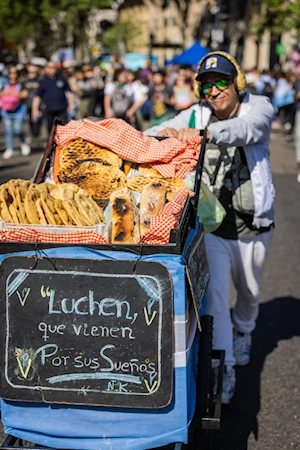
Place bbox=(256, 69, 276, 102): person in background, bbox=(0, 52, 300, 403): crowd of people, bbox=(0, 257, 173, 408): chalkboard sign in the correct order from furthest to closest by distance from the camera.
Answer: bbox=(256, 69, 276, 102): person in background
bbox=(0, 52, 300, 403): crowd of people
bbox=(0, 257, 173, 408): chalkboard sign

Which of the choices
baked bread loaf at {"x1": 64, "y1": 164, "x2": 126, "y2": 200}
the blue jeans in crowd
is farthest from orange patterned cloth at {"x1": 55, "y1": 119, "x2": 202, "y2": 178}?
the blue jeans in crowd

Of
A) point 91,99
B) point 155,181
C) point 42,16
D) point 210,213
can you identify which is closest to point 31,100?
point 91,99

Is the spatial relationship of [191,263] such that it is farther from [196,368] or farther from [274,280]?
[274,280]

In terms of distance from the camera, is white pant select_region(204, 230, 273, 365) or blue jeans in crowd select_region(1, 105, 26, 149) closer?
white pant select_region(204, 230, 273, 365)

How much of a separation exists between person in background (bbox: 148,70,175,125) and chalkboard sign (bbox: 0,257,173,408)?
12760mm

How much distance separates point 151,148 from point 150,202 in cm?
52

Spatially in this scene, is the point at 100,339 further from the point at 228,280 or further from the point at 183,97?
the point at 183,97

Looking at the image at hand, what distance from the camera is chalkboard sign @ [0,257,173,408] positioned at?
2830 mm

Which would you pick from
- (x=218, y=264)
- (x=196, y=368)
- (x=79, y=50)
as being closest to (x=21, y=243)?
(x=196, y=368)

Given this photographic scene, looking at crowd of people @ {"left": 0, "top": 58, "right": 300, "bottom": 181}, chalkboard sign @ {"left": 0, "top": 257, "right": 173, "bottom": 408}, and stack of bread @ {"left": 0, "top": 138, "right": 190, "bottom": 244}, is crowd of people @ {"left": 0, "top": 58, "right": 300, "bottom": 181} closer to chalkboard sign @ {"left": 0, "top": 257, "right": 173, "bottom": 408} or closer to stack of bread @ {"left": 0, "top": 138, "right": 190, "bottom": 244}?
stack of bread @ {"left": 0, "top": 138, "right": 190, "bottom": 244}

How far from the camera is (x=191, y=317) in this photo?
317cm

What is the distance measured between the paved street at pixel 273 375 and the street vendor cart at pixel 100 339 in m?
1.11

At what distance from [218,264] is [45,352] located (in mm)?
1592

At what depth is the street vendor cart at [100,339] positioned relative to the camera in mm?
2834
